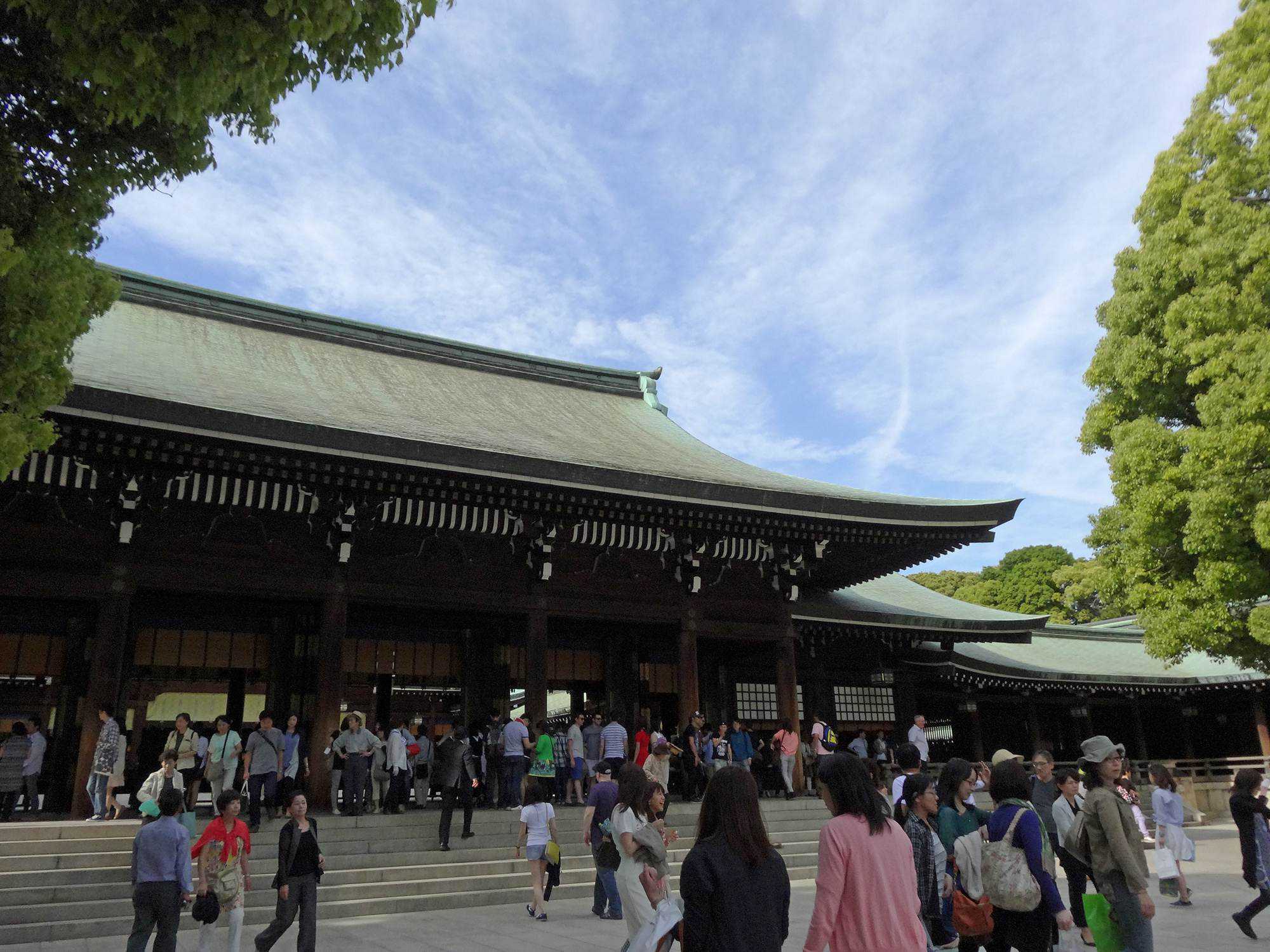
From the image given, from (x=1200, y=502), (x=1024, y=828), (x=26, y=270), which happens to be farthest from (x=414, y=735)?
(x=1200, y=502)

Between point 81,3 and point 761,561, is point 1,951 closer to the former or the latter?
point 81,3

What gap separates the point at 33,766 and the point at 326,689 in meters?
3.77

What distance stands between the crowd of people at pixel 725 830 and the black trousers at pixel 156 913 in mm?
13

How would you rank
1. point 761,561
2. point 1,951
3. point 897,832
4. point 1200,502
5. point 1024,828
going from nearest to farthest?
1. point 897,832
2. point 1024,828
3. point 1,951
4. point 1200,502
5. point 761,561

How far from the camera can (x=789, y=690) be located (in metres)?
16.2

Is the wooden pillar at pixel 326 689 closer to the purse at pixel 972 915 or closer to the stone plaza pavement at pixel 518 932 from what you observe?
the stone plaza pavement at pixel 518 932

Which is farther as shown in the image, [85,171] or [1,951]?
[1,951]

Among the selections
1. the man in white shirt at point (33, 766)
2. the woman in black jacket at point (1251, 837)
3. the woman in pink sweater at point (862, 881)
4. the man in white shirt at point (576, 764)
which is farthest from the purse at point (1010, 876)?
the man in white shirt at point (33, 766)

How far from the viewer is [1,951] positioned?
8156 mm

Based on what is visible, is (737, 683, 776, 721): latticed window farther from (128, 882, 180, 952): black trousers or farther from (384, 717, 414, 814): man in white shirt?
(128, 882, 180, 952): black trousers

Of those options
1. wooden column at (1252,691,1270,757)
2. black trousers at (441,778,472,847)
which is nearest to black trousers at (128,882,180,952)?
black trousers at (441,778,472,847)

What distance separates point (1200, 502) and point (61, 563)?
54.5 feet

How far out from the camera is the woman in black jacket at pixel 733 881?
330 centimetres

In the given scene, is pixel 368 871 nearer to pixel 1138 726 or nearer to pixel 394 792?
pixel 394 792
